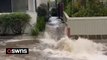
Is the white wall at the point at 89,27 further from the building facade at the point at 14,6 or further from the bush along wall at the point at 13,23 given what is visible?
the building facade at the point at 14,6

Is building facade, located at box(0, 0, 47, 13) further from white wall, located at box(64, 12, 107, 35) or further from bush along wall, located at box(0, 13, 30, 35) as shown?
white wall, located at box(64, 12, 107, 35)

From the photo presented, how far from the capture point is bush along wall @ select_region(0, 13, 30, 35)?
17.3 meters

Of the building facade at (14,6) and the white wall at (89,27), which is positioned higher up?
the building facade at (14,6)

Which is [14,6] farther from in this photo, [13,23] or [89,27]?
[89,27]

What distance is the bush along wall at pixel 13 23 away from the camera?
1733 cm

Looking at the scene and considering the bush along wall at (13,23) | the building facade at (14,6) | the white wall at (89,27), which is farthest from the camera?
the building facade at (14,6)

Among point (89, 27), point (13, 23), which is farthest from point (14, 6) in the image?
point (89, 27)

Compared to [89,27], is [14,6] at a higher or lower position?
higher

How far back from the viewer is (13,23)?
1741cm

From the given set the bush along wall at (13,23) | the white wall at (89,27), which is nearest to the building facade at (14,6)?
the bush along wall at (13,23)

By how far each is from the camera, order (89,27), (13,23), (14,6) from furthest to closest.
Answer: (14,6)
(13,23)
(89,27)

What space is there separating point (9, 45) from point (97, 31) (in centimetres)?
491

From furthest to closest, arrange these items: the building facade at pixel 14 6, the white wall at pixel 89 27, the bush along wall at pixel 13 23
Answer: the building facade at pixel 14 6
the bush along wall at pixel 13 23
the white wall at pixel 89 27

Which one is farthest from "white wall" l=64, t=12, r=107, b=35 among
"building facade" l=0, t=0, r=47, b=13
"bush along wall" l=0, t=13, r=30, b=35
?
"building facade" l=0, t=0, r=47, b=13
